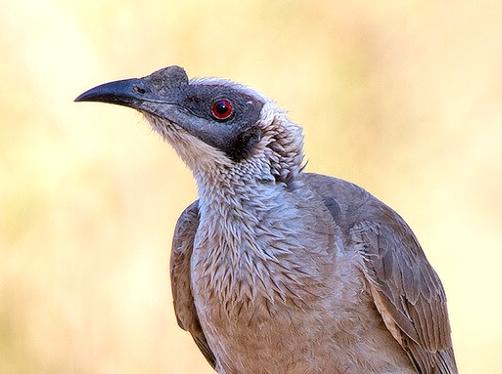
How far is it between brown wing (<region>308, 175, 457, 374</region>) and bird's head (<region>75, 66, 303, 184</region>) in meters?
0.44

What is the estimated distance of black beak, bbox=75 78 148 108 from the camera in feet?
21.8

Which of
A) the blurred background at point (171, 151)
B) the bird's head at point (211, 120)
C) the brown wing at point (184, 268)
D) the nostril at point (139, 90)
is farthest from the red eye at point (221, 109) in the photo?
the blurred background at point (171, 151)

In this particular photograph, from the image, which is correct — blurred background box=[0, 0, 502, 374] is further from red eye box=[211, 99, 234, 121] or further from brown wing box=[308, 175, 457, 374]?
red eye box=[211, 99, 234, 121]

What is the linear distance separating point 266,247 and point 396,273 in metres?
0.79

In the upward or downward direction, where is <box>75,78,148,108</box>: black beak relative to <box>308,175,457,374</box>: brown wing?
upward

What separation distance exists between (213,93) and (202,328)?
1.34 m

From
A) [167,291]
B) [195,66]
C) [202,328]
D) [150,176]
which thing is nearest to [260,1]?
[195,66]

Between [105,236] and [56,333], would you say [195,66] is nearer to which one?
[105,236]

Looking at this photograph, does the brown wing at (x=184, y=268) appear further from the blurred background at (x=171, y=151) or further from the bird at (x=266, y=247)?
the blurred background at (x=171, y=151)

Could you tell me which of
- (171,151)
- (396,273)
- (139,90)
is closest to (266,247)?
(396,273)

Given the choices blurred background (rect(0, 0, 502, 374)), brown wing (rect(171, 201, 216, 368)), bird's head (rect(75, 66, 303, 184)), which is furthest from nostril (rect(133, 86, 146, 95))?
blurred background (rect(0, 0, 502, 374))

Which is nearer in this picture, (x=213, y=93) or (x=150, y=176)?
(x=213, y=93)

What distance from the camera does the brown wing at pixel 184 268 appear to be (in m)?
7.38

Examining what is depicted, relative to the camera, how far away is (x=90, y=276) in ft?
35.7
